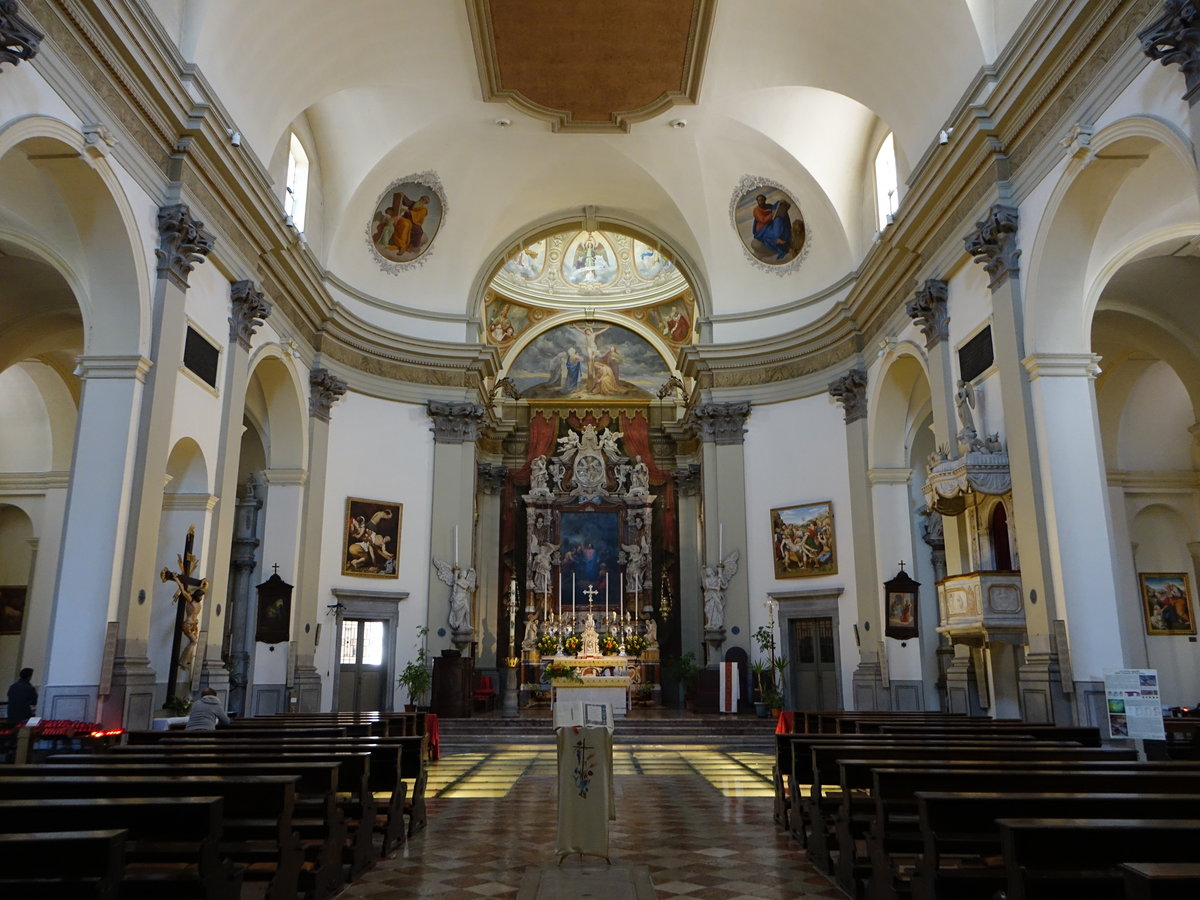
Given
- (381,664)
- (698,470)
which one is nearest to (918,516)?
(698,470)

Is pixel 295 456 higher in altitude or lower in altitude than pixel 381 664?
higher

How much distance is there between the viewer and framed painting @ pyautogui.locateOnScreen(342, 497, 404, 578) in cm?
1836

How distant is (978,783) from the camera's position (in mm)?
4668

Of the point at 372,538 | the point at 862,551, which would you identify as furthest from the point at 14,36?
the point at 862,551

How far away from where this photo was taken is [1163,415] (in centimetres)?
1616

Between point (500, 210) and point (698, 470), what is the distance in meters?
8.78

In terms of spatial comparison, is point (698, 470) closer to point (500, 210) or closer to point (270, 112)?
point (500, 210)

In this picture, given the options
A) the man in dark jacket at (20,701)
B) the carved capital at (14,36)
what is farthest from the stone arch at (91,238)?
the man in dark jacket at (20,701)

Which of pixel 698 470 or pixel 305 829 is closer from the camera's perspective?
pixel 305 829

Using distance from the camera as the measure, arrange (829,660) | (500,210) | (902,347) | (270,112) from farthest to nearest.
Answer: (500,210) < (829,660) < (902,347) < (270,112)

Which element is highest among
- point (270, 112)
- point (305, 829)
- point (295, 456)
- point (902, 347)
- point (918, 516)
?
point (270, 112)

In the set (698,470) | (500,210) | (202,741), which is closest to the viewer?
(202,741)

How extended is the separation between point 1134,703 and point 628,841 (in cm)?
492

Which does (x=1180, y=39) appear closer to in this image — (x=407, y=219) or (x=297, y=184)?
(x=297, y=184)
